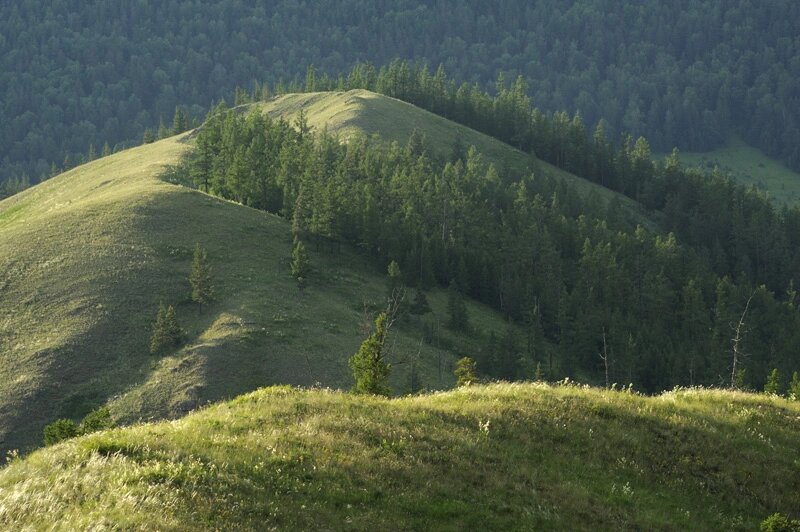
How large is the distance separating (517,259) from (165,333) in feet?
216

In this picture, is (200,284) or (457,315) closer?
(200,284)

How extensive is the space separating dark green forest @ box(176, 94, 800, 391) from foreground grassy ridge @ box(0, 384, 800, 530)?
233 ft

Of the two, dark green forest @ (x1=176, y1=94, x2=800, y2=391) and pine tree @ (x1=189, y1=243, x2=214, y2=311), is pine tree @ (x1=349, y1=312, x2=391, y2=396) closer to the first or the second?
pine tree @ (x1=189, y1=243, x2=214, y2=311)

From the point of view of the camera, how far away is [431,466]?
64.1 ft

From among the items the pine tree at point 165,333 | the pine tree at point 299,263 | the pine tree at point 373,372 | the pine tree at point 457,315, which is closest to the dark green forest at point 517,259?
the pine tree at point 457,315

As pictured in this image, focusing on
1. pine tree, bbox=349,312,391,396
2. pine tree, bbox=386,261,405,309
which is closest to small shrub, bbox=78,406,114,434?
pine tree, bbox=349,312,391,396

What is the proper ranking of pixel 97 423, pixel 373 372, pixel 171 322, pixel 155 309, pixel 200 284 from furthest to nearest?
pixel 200 284, pixel 155 309, pixel 171 322, pixel 373 372, pixel 97 423

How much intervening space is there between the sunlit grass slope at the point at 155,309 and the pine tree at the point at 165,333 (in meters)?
1.33

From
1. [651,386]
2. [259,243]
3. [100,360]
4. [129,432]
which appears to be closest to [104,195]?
[259,243]

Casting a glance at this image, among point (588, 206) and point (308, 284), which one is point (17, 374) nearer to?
point (308, 284)

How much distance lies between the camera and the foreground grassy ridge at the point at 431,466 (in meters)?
16.1

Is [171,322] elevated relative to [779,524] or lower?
lower

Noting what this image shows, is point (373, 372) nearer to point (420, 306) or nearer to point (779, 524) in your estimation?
point (779, 524)

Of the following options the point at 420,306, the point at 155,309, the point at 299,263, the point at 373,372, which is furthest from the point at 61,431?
the point at 420,306
